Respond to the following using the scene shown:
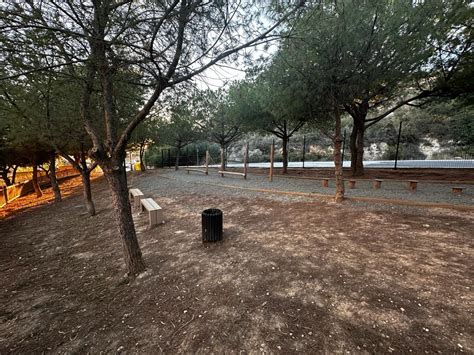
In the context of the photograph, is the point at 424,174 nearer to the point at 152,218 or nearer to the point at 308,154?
the point at 152,218

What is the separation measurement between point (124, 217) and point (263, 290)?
7.78 feet

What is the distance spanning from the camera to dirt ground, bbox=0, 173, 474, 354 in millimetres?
1856

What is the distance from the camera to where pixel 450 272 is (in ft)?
8.23

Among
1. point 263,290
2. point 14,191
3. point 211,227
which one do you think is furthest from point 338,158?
point 14,191

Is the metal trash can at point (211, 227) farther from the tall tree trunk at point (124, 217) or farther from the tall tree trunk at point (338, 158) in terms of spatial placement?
the tall tree trunk at point (338, 158)

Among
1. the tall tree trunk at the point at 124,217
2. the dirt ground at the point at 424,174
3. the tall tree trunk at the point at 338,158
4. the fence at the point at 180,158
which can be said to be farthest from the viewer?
the fence at the point at 180,158

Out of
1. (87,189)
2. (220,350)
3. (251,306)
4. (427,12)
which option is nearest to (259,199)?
(251,306)

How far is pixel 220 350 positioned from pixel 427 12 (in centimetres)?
872

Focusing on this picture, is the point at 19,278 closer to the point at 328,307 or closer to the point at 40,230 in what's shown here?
the point at 40,230

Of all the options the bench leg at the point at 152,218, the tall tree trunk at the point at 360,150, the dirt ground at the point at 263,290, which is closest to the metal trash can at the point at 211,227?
the dirt ground at the point at 263,290

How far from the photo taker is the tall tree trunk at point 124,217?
119 inches

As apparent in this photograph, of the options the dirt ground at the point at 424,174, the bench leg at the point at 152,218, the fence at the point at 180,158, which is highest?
the fence at the point at 180,158

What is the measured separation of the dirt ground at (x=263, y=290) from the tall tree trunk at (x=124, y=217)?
0.23 meters

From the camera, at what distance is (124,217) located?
3135 mm
